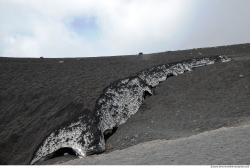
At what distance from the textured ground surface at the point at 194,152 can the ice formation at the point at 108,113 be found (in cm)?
118

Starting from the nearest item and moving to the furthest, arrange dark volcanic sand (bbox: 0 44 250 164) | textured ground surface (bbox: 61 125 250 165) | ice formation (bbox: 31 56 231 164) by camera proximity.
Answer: textured ground surface (bbox: 61 125 250 165) < ice formation (bbox: 31 56 231 164) < dark volcanic sand (bbox: 0 44 250 164)

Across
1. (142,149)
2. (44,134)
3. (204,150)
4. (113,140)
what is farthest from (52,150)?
(204,150)

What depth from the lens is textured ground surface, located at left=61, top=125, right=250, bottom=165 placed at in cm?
895

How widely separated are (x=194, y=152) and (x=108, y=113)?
5.60 meters

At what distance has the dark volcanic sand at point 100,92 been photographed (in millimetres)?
13867

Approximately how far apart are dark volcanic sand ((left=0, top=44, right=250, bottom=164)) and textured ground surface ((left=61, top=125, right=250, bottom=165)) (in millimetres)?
1623

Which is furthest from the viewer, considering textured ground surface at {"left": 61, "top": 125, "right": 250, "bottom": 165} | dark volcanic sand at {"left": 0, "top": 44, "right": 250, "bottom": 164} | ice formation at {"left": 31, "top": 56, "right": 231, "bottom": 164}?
dark volcanic sand at {"left": 0, "top": 44, "right": 250, "bottom": 164}

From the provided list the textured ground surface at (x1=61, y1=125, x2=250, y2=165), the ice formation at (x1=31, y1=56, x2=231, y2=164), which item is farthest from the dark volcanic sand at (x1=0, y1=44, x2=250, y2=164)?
the textured ground surface at (x1=61, y1=125, x2=250, y2=165)

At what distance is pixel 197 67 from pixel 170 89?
2.81m

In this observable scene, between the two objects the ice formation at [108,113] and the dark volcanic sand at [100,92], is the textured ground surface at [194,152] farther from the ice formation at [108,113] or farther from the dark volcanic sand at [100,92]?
the dark volcanic sand at [100,92]

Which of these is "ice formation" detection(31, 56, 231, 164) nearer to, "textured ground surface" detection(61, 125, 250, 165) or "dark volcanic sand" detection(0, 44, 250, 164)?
"dark volcanic sand" detection(0, 44, 250, 164)

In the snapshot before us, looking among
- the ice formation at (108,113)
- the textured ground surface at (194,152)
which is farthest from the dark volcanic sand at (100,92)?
the textured ground surface at (194,152)

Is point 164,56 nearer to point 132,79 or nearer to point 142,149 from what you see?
point 132,79

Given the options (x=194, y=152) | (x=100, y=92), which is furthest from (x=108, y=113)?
(x=194, y=152)
